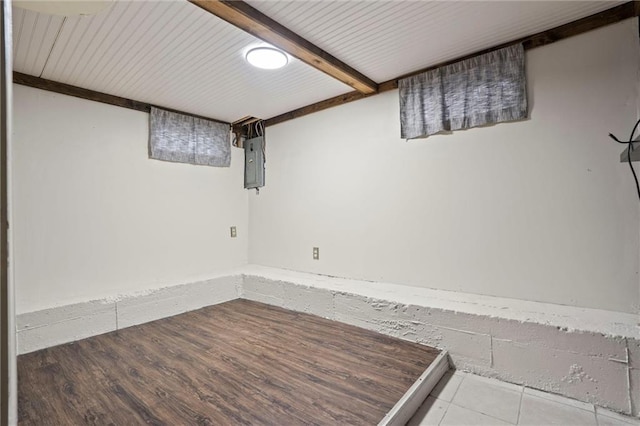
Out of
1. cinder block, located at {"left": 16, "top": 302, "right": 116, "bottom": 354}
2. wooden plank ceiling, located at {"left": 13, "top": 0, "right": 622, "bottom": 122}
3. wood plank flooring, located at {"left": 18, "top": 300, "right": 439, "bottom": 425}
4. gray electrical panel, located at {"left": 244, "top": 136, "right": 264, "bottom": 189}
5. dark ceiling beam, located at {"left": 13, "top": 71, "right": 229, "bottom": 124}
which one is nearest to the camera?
wood plank flooring, located at {"left": 18, "top": 300, "right": 439, "bottom": 425}

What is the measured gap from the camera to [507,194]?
2326mm

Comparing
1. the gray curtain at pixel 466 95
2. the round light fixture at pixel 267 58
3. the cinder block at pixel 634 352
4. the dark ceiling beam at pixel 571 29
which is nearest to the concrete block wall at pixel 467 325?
the cinder block at pixel 634 352

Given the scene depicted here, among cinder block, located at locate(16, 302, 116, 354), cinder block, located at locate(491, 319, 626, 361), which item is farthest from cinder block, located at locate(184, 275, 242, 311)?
cinder block, located at locate(491, 319, 626, 361)

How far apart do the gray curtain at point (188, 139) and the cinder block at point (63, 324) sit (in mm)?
1602

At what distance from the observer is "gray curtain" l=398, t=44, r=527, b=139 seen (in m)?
2.27

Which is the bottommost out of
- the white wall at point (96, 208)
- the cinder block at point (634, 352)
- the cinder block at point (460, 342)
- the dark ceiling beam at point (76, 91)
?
the cinder block at point (460, 342)

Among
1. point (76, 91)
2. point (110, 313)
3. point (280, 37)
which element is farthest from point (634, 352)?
point (76, 91)

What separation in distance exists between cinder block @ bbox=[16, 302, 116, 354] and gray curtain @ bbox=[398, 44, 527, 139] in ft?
10.3

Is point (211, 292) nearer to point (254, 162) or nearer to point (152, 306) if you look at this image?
point (152, 306)

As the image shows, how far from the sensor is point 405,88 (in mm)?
2795

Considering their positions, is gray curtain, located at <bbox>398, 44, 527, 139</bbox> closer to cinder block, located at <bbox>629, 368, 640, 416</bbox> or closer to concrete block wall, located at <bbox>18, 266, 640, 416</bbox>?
concrete block wall, located at <bbox>18, 266, 640, 416</bbox>

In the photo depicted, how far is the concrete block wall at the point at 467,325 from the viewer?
1751 millimetres

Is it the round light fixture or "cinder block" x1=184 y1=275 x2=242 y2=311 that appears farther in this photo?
"cinder block" x1=184 y1=275 x2=242 y2=311

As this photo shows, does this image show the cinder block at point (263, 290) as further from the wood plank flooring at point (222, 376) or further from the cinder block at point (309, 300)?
the wood plank flooring at point (222, 376)
